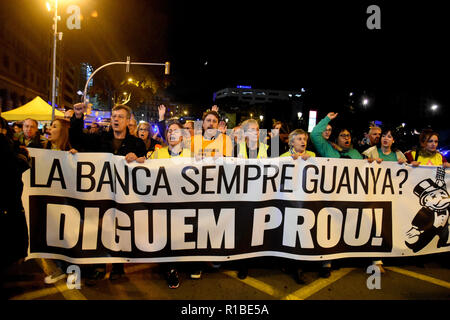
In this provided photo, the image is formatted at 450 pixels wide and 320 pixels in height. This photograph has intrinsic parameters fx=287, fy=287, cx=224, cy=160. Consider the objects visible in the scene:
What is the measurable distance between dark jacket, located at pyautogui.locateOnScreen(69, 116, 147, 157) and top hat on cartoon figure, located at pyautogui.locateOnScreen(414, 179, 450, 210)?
3459 mm

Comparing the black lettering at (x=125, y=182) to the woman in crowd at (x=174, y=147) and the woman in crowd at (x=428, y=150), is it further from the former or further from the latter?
the woman in crowd at (x=428, y=150)

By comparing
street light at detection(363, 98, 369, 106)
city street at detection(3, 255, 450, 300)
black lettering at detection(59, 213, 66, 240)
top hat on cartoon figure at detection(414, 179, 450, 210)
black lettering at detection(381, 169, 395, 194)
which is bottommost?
city street at detection(3, 255, 450, 300)

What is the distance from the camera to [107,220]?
123 inches

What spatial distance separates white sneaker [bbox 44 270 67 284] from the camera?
3064mm

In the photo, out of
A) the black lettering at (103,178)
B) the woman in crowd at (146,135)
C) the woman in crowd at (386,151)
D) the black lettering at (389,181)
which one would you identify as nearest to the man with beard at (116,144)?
the black lettering at (103,178)

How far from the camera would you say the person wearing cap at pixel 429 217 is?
3564mm

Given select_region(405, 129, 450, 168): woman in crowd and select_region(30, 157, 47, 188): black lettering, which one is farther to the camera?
select_region(405, 129, 450, 168): woman in crowd

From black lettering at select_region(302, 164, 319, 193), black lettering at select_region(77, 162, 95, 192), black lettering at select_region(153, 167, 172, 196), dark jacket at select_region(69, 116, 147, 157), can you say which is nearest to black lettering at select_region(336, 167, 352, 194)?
black lettering at select_region(302, 164, 319, 193)

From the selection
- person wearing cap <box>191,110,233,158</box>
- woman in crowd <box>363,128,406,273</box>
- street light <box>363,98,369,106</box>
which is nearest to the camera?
person wearing cap <box>191,110,233,158</box>

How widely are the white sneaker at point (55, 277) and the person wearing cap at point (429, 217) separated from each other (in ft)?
13.3

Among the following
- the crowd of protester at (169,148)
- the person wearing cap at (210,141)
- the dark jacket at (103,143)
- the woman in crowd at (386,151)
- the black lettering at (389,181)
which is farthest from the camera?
the woman in crowd at (386,151)

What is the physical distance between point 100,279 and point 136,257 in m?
0.49

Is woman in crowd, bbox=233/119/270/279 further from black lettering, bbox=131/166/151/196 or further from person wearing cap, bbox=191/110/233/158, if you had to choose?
black lettering, bbox=131/166/151/196

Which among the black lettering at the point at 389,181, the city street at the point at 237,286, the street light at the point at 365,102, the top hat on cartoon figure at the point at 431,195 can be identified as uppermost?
the street light at the point at 365,102
